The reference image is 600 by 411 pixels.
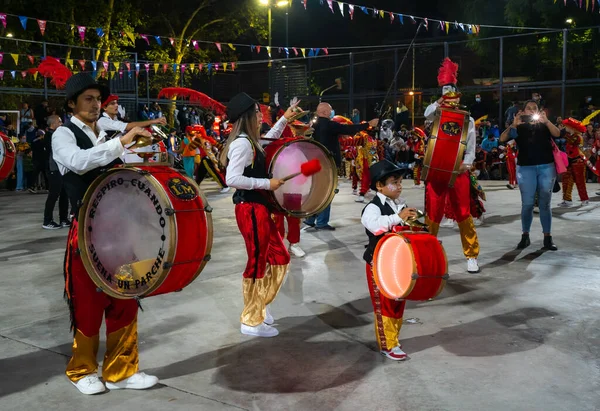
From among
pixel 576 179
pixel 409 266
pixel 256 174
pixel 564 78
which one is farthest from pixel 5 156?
pixel 564 78

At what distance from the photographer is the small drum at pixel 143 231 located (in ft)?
11.7

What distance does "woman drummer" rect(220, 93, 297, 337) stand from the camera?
15.8 ft

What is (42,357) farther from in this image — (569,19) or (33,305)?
(569,19)

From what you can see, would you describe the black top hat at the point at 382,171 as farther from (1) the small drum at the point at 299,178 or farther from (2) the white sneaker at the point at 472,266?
(2) the white sneaker at the point at 472,266

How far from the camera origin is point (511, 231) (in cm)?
992

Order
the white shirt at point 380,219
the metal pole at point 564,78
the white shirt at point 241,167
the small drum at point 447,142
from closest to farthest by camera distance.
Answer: the white shirt at point 380,219 < the white shirt at point 241,167 < the small drum at point 447,142 < the metal pole at point 564,78

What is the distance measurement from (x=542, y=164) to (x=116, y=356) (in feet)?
19.8

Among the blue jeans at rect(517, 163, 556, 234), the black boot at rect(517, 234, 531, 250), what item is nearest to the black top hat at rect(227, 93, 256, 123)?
the blue jeans at rect(517, 163, 556, 234)

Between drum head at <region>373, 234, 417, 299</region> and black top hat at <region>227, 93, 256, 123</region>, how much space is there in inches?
58.3

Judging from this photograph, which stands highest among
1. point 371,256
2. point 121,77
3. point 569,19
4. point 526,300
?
point 569,19

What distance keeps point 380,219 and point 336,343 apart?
1.05m

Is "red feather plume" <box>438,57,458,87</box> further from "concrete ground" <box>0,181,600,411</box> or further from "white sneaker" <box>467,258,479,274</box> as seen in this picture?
"concrete ground" <box>0,181,600,411</box>

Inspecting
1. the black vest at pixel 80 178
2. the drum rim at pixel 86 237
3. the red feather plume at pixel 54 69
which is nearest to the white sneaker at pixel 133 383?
the drum rim at pixel 86 237

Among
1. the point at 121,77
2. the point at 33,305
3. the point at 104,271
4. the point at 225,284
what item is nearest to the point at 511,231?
the point at 225,284
